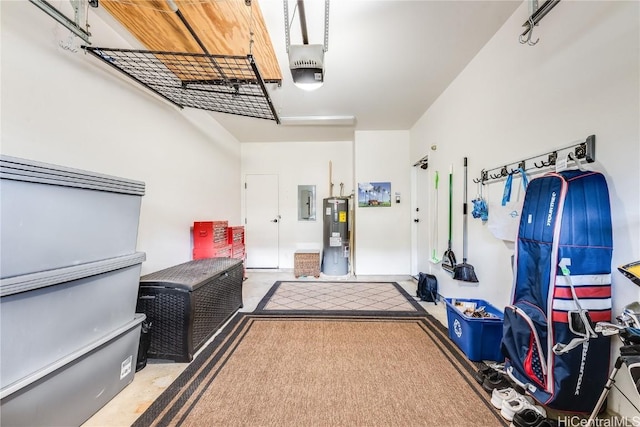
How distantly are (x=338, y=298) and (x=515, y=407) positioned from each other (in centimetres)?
210

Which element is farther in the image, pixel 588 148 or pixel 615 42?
pixel 588 148

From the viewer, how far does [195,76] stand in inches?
88.2

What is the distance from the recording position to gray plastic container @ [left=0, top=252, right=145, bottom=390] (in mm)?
927

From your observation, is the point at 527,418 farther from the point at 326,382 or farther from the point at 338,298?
the point at 338,298

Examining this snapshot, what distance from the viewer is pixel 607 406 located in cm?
123

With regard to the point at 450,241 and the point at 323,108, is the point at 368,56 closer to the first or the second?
the point at 323,108

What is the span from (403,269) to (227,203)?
3457mm

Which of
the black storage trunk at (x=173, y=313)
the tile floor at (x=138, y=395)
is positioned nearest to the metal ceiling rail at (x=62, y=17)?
the black storage trunk at (x=173, y=313)

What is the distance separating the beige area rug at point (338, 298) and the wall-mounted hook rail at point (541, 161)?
165 cm

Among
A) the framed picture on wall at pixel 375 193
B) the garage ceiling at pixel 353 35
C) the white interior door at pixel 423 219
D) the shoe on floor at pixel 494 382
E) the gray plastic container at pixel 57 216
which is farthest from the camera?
the framed picture on wall at pixel 375 193

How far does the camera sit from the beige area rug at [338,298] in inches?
111

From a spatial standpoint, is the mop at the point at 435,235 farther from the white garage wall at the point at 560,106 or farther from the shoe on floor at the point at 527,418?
the shoe on floor at the point at 527,418

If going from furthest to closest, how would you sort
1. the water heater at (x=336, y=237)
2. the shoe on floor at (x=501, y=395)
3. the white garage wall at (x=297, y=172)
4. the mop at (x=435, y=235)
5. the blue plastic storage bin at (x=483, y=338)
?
the white garage wall at (x=297, y=172) < the water heater at (x=336, y=237) < the mop at (x=435, y=235) < the blue plastic storage bin at (x=483, y=338) < the shoe on floor at (x=501, y=395)

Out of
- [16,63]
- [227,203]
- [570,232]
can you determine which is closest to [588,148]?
[570,232]
